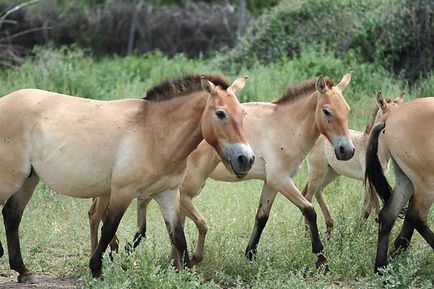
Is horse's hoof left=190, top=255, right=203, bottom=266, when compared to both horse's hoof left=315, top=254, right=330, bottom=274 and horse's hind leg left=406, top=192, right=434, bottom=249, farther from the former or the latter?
horse's hind leg left=406, top=192, right=434, bottom=249

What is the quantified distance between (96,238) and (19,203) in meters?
0.82

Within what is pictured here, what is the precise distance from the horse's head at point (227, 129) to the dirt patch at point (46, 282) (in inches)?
68.0

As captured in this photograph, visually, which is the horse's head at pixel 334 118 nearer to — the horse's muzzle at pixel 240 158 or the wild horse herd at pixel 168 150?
the wild horse herd at pixel 168 150

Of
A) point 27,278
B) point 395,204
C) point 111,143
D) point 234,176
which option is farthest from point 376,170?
point 27,278

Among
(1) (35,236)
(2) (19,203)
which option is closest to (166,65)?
(1) (35,236)

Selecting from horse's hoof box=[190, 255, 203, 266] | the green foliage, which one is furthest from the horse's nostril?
the green foliage

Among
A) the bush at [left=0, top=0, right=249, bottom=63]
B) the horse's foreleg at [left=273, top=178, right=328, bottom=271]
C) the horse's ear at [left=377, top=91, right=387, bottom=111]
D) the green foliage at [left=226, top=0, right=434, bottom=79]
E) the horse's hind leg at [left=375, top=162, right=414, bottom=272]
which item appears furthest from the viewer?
the bush at [left=0, top=0, right=249, bottom=63]

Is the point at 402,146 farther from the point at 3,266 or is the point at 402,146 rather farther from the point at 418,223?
the point at 3,266

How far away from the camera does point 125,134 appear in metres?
7.02

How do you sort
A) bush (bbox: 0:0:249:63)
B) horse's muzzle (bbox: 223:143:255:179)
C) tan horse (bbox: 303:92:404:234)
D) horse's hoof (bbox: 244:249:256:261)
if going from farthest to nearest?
bush (bbox: 0:0:249:63) → tan horse (bbox: 303:92:404:234) → horse's hoof (bbox: 244:249:256:261) → horse's muzzle (bbox: 223:143:255:179)

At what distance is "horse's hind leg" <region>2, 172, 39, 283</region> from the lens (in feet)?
24.2

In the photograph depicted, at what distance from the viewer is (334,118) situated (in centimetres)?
764

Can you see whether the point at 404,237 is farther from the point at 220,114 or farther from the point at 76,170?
the point at 76,170

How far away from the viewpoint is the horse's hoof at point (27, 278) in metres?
7.36
